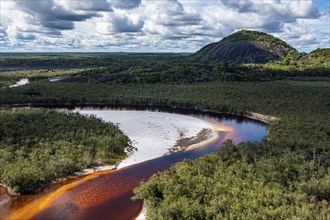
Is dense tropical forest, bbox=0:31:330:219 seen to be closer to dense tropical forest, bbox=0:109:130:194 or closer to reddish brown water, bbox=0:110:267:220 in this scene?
dense tropical forest, bbox=0:109:130:194

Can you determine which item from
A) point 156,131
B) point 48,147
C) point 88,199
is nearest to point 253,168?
point 88,199

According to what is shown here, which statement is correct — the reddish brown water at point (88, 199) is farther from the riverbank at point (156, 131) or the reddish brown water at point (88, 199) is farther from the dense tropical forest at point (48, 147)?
the riverbank at point (156, 131)

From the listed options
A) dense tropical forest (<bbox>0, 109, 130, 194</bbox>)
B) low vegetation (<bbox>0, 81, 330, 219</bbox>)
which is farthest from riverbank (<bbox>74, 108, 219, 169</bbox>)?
low vegetation (<bbox>0, 81, 330, 219</bbox>)

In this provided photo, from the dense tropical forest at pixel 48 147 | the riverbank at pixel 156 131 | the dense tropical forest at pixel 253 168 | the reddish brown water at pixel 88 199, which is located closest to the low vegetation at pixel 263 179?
the dense tropical forest at pixel 253 168

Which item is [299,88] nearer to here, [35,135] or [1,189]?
[35,135]

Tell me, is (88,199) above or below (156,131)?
below

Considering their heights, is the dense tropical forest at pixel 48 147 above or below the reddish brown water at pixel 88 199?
above

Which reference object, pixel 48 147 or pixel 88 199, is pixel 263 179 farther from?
pixel 48 147
